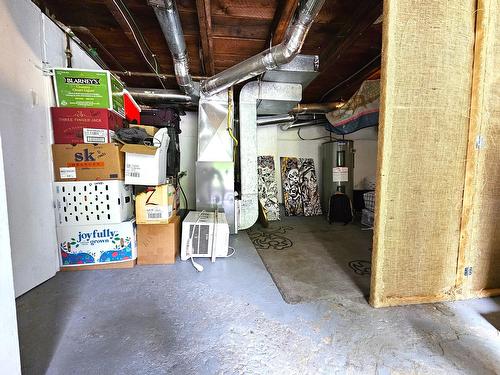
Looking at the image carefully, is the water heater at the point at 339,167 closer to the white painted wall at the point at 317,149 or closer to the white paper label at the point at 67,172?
the white painted wall at the point at 317,149

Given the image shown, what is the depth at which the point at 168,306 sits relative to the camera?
5.33 feet

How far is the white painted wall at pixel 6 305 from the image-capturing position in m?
0.81

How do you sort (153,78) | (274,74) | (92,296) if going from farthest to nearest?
(153,78) → (274,74) → (92,296)

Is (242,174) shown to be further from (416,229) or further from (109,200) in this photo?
(416,229)

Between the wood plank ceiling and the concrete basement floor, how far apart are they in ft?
7.25

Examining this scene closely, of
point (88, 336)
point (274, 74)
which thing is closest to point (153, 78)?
point (274, 74)

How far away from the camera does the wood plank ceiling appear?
1.93 m

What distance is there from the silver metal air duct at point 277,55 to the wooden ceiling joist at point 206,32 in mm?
213

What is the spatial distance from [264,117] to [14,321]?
426cm

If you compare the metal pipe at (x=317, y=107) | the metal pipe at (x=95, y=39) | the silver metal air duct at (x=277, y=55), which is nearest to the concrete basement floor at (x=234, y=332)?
the silver metal air duct at (x=277, y=55)

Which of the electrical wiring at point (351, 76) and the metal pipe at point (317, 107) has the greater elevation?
the electrical wiring at point (351, 76)

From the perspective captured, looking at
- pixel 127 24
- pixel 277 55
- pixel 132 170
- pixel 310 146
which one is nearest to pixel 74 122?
pixel 132 170

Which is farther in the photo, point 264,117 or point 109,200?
point 264,117

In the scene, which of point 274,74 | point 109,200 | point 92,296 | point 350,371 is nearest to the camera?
point 350,371
